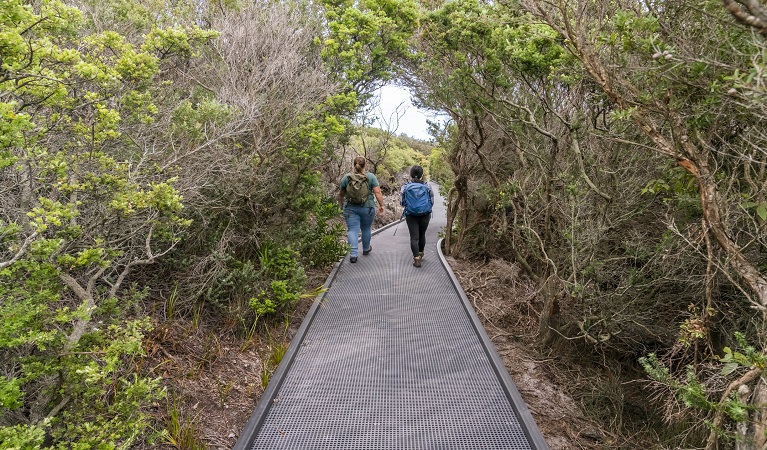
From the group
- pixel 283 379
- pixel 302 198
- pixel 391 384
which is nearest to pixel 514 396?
pixel 391 384

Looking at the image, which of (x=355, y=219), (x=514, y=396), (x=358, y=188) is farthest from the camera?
(x=355, y=219)

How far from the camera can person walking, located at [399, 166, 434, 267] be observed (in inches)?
250

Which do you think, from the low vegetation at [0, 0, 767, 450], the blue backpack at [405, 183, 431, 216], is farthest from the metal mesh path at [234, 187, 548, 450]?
the blue backpack at [405, 183, 431, 216]

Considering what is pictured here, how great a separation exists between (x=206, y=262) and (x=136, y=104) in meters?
1.89

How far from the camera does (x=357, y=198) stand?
20.7 feet

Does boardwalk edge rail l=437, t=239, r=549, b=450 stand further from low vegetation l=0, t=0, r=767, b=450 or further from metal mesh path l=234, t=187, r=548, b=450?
low vegetation l=0, t=0, r=767, b=450

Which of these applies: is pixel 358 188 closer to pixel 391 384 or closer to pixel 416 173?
pixel 416 173

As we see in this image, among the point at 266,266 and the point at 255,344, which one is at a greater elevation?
the point at 266,266

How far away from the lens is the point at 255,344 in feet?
14.6

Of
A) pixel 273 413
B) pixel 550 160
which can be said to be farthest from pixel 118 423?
pixel 550 160

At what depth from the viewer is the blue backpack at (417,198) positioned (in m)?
6.35

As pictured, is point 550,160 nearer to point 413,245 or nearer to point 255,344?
point 413,245

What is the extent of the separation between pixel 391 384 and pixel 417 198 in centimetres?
Answer: 337

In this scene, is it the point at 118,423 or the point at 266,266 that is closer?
the point at 118,423
